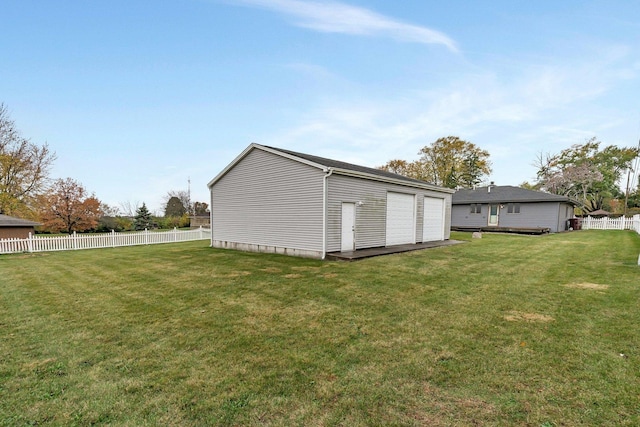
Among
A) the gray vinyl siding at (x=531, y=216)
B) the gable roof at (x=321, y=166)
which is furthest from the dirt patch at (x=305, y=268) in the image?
the gray vinyl siding at (x=531, y=216)

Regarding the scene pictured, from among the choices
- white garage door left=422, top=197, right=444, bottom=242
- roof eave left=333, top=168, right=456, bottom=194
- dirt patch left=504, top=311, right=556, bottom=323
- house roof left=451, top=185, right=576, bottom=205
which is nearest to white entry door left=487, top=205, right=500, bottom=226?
house roof left=451, top=185, right=576, bottom=205

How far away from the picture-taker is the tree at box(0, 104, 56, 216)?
19.5 metres

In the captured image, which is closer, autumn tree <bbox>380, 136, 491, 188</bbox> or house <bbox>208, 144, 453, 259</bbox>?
house <bbox>208, 144, 453, 259</bbox>

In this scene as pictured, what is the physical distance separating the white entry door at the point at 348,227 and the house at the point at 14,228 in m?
15.4

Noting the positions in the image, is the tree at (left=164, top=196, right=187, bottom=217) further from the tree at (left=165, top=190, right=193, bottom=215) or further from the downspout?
the downspout

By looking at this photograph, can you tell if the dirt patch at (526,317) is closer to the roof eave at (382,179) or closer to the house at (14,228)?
the roof eave at (382,179)

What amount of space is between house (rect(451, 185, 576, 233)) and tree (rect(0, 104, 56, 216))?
1325 inches

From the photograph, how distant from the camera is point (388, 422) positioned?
81.1 inches

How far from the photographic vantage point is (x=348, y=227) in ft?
33.9

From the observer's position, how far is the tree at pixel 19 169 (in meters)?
19.5

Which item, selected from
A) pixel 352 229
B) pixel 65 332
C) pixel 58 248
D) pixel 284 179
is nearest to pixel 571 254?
pixel 352 229

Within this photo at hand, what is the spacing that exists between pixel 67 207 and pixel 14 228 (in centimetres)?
764

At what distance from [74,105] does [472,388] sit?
63.9ft

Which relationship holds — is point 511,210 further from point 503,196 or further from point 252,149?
point 252,149
